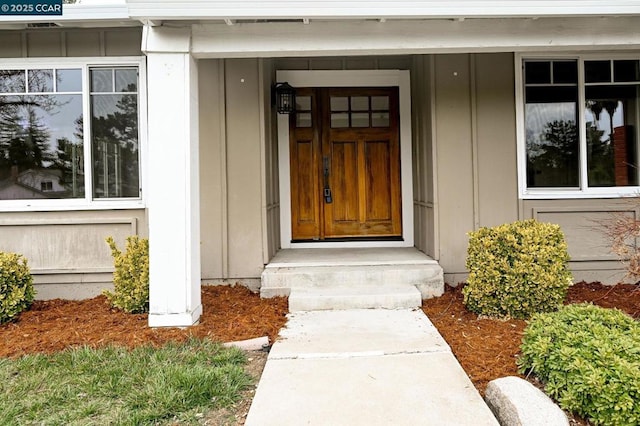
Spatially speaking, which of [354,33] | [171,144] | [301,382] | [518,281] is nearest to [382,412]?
[301,382]

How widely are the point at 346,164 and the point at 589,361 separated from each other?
172 inches

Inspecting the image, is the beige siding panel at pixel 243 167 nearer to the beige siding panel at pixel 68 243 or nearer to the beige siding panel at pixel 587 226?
the beige siding panel at pixel 68 243

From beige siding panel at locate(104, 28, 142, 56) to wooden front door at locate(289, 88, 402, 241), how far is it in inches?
86.2

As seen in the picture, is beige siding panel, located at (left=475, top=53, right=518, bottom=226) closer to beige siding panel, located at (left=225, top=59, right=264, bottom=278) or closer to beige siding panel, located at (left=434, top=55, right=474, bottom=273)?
beige siding panel, located at (left=434, top=55, right=474, bottom=273)

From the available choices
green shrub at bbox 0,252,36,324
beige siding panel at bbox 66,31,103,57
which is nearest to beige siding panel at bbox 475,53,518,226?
beige siding panel at bbox 66,31,103,57

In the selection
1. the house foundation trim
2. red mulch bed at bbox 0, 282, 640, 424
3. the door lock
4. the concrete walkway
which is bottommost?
the concrete walkway

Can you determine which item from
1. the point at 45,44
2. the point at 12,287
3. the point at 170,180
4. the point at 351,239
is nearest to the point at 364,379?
the point at 170,180

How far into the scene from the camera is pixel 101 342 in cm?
352

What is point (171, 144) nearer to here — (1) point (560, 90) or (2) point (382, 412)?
(2) point (382, 412)

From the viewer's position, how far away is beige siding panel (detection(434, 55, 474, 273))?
16.8 feet

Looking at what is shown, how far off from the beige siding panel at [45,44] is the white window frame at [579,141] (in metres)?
5.04

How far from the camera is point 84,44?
4953mm

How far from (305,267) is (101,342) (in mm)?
2045

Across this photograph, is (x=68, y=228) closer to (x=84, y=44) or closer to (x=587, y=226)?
(x=84, y=44)
